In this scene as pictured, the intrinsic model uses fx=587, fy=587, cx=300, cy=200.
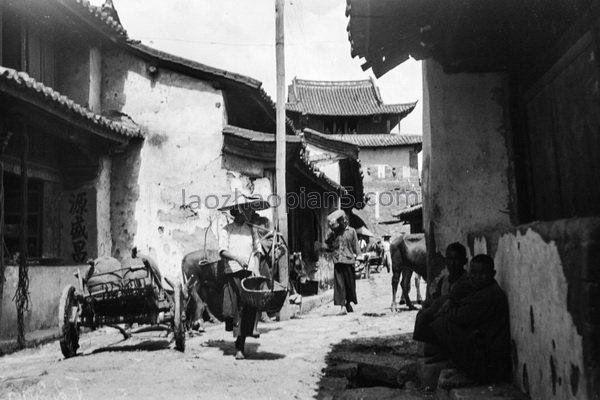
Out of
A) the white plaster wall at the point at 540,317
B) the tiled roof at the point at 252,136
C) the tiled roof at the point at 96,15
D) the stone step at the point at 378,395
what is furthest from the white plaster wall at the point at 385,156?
the white plaster wall at the point at 540,317

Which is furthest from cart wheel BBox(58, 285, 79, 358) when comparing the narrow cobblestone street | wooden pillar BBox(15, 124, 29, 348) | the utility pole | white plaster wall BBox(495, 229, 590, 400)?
white plaster wall BBox(495, 229, 590, 400)

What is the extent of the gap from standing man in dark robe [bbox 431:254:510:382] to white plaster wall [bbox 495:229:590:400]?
0.10m

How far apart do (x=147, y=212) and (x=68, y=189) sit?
1556 millimetres

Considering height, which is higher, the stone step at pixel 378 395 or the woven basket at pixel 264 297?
the woven basket at pixel 264 297

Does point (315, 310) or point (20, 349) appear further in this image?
point (315, 310)

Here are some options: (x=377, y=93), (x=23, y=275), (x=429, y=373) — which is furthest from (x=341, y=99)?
(x=429, y=373)

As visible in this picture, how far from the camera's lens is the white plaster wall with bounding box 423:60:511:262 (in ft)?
19.7

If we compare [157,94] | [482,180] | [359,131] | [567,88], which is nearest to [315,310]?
[157,94]

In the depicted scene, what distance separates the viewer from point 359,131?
40.8m

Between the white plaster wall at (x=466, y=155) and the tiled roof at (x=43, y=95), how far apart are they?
16.8ft

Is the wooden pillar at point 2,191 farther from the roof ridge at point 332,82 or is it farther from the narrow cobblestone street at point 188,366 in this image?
the roof ridge at point 332,82

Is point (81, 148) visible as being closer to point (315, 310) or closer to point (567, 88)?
point (315, 310)

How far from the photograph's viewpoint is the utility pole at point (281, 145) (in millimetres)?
10859

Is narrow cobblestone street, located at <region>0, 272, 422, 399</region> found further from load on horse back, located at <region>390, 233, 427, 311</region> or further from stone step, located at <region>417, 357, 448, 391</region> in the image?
load on horse back, located at <region>390, 233, 427, 311</region>
